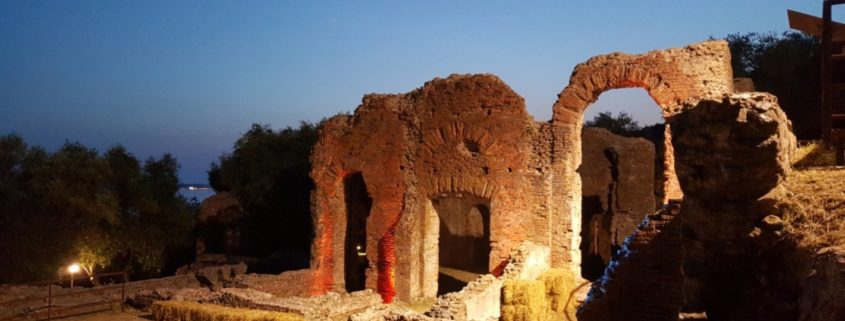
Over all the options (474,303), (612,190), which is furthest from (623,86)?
(612,190)

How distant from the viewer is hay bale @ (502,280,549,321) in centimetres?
1227

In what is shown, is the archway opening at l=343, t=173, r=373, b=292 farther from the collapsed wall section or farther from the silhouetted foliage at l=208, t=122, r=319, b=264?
the silhouetted foliage at l=208, t=122, r=319, b=264

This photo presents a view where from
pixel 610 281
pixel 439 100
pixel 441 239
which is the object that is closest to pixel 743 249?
pixel 610 281

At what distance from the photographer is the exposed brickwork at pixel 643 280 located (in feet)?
24.0

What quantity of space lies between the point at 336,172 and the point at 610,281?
38.0ft

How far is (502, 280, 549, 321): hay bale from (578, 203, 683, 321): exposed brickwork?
470 centimetres

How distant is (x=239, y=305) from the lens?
13602 millimetres

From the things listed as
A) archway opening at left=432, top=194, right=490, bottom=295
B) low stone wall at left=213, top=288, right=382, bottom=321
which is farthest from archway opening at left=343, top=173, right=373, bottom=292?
low stone wall at left=213, top=288, right=382, bottom=321

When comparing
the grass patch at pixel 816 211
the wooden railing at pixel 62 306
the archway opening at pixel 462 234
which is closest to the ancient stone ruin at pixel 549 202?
the grass patch at pixel 816 211

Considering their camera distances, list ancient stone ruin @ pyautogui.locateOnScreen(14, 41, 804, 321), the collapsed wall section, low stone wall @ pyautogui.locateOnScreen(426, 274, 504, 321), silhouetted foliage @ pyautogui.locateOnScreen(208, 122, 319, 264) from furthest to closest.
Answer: silhouetted foliage @ pyautogui.locateOnScreen(208, 122, 319, 264) → the collapsed wall section → low stone wall @ pyautogui.locateOnScreen(426, 274, 504, 321) → ancient stone ruin @ pyautogui.locateOnScreen(14, 41, 804, 321)

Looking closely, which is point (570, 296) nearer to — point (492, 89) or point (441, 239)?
point (492, 89)

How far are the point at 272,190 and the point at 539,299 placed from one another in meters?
17.3

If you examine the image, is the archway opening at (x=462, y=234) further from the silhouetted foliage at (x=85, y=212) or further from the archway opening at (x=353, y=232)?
the silhouetted foliage at (x=85, y=212)

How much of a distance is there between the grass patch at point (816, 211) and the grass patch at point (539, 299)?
6.69m
